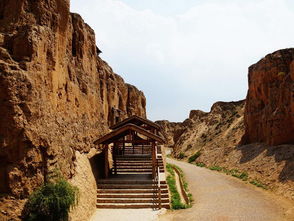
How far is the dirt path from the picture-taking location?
47.5 feet

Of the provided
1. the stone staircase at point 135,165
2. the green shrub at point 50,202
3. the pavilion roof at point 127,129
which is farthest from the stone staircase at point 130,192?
the green shrub at point 50,202

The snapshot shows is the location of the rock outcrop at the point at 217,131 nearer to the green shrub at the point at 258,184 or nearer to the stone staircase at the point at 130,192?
the green shrub at the point at 258,184

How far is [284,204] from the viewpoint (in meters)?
16.8

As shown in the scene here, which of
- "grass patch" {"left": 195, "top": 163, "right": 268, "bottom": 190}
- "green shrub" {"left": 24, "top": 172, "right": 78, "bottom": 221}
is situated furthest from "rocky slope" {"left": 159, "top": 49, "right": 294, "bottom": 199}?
"green shrub" {"left": 24, "top": 172, "right": 78, "bottom": 221}

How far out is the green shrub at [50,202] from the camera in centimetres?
1104

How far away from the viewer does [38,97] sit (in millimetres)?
12805

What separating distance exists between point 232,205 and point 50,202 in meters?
10.8

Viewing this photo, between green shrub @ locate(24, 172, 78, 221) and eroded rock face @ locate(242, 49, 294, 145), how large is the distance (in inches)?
873

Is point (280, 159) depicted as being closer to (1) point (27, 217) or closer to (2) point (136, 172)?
(2) point (136, 172)

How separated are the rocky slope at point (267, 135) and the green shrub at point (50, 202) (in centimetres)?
1444

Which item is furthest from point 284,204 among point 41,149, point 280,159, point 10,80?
point 10,80

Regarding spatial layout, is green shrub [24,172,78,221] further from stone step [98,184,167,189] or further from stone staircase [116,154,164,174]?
stone staircase [116,154,164,174]

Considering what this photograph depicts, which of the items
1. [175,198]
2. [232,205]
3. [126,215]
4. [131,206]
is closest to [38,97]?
[126,215]

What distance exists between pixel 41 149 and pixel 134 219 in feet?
19.4
